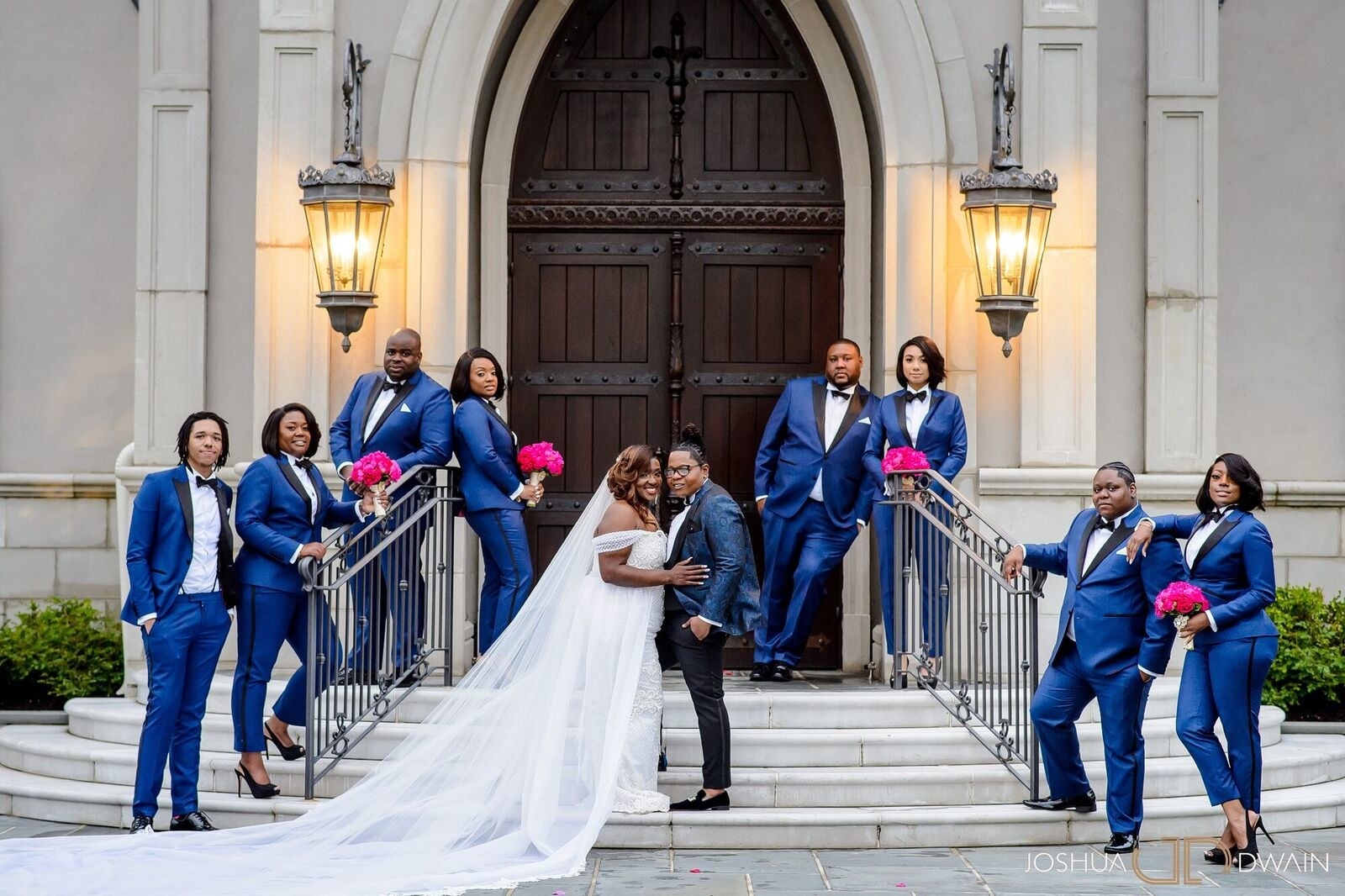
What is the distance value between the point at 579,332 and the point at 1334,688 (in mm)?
5655

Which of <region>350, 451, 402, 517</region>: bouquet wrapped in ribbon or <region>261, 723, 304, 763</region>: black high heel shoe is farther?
<region>350, 451, 402, 517</region>: bouquet wrapped in ribbon

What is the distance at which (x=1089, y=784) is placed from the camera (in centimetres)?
909

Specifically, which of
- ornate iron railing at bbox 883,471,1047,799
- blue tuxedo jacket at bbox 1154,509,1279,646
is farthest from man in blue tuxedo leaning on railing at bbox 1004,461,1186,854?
ornate iron railing at bbox 883,471,1047,799

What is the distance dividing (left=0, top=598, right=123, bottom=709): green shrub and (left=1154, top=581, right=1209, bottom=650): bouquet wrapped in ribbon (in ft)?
23.6

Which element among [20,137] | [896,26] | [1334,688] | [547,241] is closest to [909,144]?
[896,26]

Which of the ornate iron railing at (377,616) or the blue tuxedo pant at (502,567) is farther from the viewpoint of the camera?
the blue tuxedo pant at (502,567)

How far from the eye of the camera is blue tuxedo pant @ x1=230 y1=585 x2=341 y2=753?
29.3ft

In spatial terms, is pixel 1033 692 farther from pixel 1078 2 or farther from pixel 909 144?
pixel 1078 2

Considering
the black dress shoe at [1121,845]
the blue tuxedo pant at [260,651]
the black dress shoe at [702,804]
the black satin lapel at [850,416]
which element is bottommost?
the black dress shoe at [1121,845]

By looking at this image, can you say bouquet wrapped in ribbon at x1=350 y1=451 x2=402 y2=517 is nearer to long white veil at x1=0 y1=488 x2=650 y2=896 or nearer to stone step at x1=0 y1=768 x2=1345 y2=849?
long white veil at x1=0 y1=488 x2=650 y2=896

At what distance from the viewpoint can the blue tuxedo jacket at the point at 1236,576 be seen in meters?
8.13

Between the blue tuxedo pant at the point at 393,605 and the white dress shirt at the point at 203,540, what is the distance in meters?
0.93

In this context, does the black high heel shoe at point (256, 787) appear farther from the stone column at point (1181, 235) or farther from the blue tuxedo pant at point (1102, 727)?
the stone column at point (1181, 235)

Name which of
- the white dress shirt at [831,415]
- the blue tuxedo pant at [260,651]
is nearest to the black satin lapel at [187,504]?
the blue tuxedo pant at [260,651]
